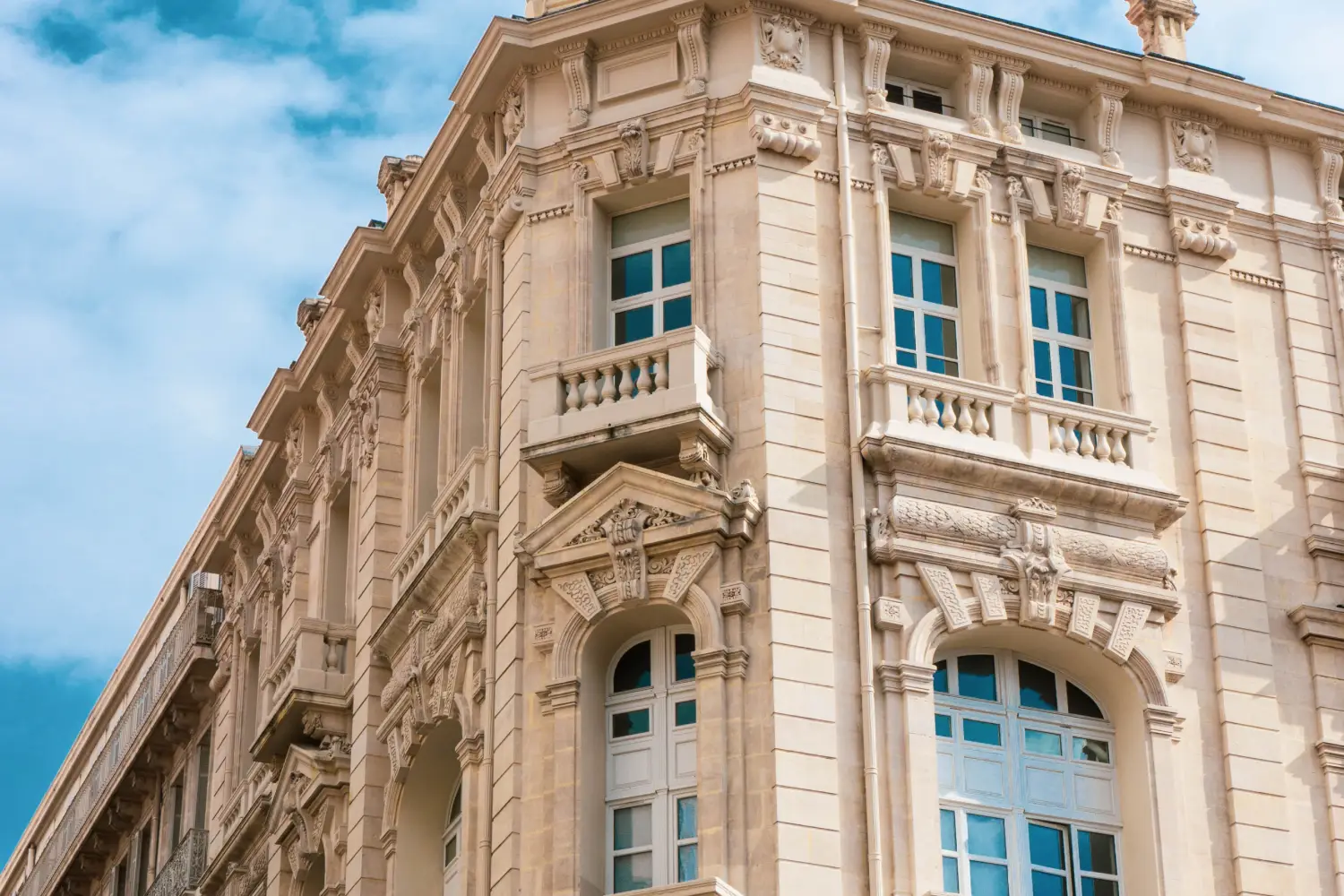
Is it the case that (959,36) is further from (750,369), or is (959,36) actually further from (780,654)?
(780,654)

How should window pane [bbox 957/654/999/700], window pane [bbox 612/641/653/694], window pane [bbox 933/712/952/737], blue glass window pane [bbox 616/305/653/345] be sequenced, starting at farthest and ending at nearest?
blue glass window pane [bbox 616/305/653/345] → window pane [bbox 957/654/999/700] → window pane [bbox 612/641/653/694] → window pane [bbox 933/712/952/737]

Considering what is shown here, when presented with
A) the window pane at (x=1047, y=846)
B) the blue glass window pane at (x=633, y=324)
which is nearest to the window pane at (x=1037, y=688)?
the window pane at (x=1047, y=846)

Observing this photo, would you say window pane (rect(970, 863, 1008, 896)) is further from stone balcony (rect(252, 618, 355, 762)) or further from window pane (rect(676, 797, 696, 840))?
stone balcony (rect(252, 618, 355, 762))

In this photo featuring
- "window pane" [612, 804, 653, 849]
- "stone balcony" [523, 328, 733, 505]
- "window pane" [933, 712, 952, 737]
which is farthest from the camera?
"stone balcony" [523, 328, 733, 505]

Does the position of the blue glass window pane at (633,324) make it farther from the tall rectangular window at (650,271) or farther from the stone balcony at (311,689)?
the stone balcony at (311,689)

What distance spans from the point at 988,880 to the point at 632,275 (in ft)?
26.1

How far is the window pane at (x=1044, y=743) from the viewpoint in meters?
28.7

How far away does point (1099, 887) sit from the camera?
28.1 metres

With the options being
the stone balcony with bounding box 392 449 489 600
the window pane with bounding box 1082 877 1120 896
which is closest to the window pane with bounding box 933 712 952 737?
the window pane with bounding box 1082 877 1120 896

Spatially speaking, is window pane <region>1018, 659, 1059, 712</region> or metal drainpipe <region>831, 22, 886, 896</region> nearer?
metal drainpipe <region>831, 22, 886, 896</region>

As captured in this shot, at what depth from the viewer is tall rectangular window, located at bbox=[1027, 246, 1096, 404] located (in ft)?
102

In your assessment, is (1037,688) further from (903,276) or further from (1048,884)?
(903,276)

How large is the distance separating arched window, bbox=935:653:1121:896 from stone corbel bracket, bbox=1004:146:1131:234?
5435 mm

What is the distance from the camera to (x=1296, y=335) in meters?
32.3
